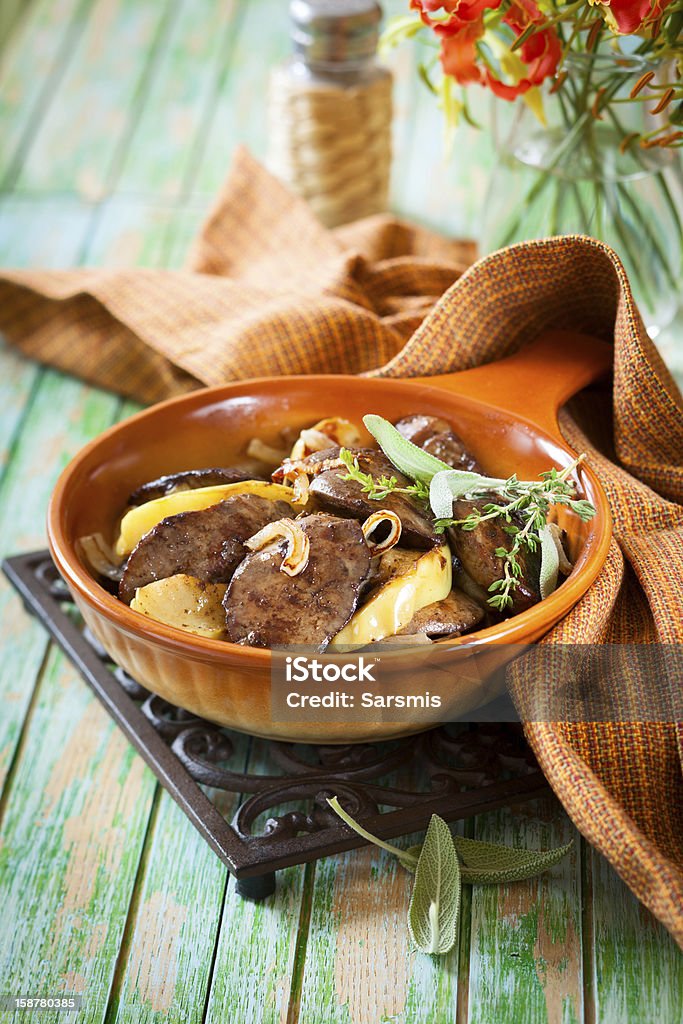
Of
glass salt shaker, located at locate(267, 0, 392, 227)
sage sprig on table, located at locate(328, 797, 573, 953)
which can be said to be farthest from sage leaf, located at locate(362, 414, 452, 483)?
glass salt shaker, located at locate(267, 0, 392, 227)

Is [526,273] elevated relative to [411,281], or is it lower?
elevated

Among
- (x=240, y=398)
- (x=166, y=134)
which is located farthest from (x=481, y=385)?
(x=166, y=134)

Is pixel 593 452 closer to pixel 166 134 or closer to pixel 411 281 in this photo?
pixel 411 281

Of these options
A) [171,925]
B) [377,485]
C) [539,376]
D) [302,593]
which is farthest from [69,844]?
[539,376]

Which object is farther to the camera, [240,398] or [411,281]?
[411,281]

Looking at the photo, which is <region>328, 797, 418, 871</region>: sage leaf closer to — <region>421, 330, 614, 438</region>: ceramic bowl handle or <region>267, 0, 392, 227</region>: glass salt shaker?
<region>421, 330, 614, 438</region>: ceramic bowl handle

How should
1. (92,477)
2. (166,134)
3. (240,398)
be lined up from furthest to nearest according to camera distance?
(166,134), (240,398), (92,477)

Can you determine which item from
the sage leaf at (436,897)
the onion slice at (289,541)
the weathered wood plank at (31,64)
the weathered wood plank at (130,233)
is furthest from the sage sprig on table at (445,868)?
the weathered wood plank at (31,64)

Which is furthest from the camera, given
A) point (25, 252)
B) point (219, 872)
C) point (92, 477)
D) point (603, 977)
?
point (25, 252)

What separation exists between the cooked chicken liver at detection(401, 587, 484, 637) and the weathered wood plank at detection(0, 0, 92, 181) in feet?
5.94

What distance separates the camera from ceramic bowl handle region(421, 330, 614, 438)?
147cm

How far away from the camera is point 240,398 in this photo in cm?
149

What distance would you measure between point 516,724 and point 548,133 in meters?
0.88

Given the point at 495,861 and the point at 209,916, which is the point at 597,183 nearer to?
the point at 495,861
